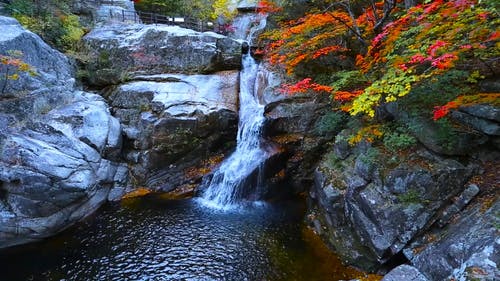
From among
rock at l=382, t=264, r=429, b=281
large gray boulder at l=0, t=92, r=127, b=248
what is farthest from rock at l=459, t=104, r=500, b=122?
large gray boulder at l=0, t=92, r=127, b=248

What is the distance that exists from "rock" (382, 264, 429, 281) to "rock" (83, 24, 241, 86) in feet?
39.1

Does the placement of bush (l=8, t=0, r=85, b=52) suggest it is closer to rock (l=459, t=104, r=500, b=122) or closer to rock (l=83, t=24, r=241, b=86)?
rock (l=83, t=24, r=241, b=86)

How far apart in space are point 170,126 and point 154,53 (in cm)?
447

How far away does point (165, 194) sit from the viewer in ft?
40.2

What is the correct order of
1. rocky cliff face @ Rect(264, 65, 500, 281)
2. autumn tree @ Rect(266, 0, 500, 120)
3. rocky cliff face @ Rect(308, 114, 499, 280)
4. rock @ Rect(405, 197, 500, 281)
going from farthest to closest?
autumn tree @ Rect(266, 0, 500, 120) < rocky cliff face @ Rect(264, 65, 500, 281) < rocky cliff face @ Rect(308, 114, 499, 280) < rock @ Rect(405, 197, 500, 281)

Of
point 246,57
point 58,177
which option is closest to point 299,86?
point 246,57

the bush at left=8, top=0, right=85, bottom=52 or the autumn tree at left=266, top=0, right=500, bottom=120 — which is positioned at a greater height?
the bush at left=8, top=0, right=85, bottom=52

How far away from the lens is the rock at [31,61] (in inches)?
419

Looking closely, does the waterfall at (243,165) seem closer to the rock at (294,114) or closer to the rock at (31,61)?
the rock at (294,114)

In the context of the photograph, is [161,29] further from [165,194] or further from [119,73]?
[165,194]

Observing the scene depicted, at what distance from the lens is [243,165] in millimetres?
12484

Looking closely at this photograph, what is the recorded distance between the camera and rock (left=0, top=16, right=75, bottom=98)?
10.6m

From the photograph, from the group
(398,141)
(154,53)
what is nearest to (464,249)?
(398,141)

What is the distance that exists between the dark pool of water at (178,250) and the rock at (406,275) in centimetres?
139
